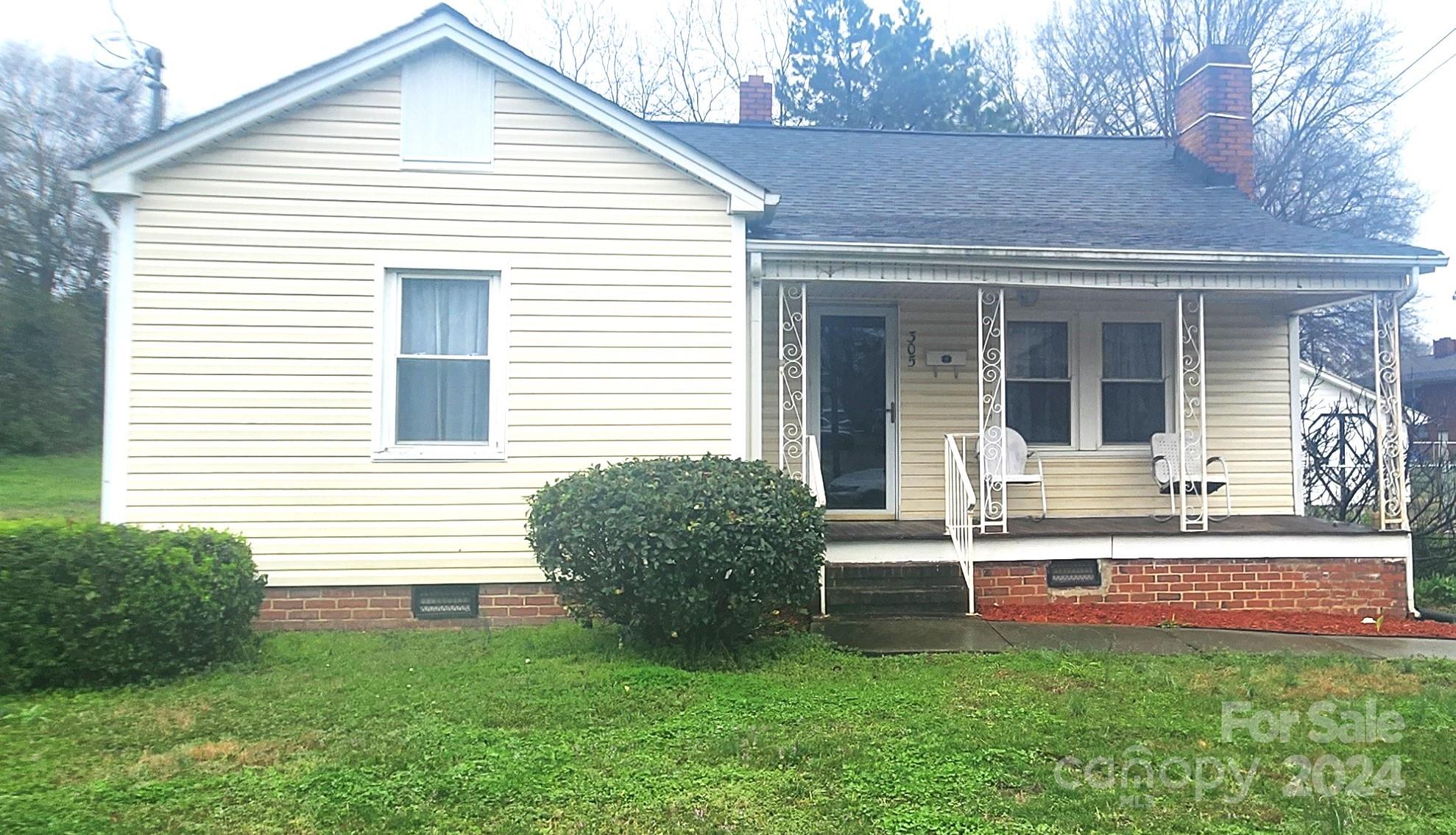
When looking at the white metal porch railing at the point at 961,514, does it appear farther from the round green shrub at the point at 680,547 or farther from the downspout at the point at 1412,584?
the downspout at the point at 1412,584

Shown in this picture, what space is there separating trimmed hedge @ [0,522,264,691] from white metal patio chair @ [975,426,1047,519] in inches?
225

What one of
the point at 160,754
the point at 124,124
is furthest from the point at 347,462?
the point at 124,124

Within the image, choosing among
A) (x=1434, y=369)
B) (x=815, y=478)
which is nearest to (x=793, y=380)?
(x=815, y=478)

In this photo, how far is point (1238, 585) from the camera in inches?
302

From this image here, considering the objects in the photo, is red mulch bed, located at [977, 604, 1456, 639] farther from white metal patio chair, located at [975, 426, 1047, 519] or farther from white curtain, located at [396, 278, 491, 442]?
white curtain, located at [396, 278, 491, 442]

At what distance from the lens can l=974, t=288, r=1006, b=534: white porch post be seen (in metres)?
7.59

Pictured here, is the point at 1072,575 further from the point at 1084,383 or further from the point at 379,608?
the point at 379,608

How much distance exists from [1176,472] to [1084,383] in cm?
118

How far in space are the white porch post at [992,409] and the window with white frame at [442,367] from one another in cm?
392

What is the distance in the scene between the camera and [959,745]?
164 inches

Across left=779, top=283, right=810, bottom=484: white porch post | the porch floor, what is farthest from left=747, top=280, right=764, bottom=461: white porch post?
the porch floor

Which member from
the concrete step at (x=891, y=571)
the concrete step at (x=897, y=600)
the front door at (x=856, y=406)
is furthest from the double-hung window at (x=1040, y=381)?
the concrete step at (x=897, y=600)

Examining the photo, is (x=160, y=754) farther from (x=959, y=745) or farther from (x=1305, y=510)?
(x=1305, y=510)

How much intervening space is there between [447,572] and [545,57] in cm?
2029
